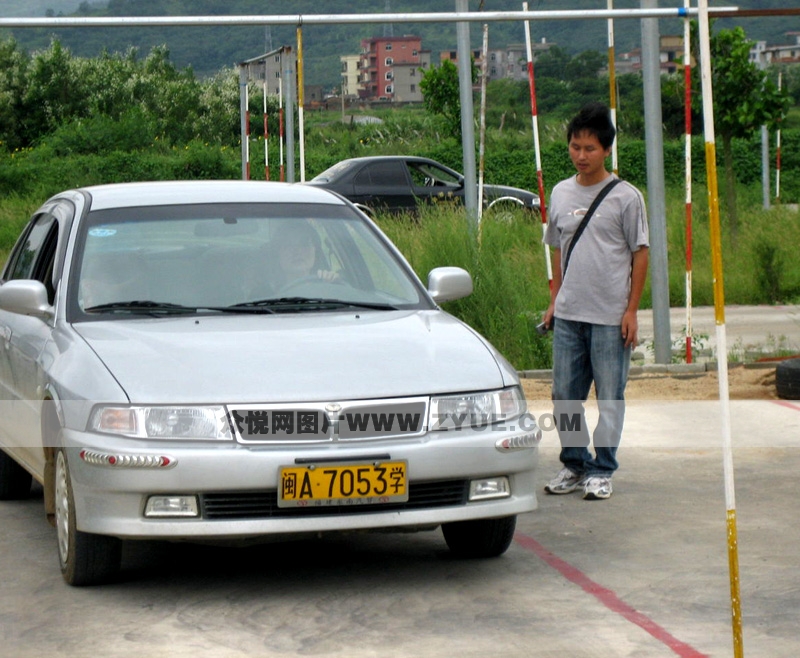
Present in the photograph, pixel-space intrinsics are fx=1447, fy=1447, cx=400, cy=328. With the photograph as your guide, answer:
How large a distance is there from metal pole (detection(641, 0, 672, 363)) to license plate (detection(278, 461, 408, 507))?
6.44 metres

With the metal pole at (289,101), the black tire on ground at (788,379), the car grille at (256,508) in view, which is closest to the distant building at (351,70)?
the metal pole at (289,101)

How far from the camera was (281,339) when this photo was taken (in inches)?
225

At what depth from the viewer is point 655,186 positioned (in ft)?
37.3

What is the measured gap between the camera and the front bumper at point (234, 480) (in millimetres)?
5117

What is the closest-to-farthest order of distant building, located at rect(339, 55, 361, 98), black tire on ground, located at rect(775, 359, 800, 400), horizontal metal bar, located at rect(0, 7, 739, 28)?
1. horizontal metal bar, located at rect(0, 7, 739, 28)
2. black tire on ground, located at rect(775, 359, 800, 400)
3. distant building, located at rect(339, 55, 361, 98)

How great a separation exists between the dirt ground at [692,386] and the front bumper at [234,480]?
17.1ft

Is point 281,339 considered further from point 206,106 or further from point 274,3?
point 274,3

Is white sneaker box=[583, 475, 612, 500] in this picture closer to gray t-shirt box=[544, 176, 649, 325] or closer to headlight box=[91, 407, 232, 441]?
gray t-shirt box=[544, 176, 649, 325]

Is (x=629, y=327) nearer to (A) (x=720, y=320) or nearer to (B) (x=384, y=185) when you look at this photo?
(A) (x=720, y=320)

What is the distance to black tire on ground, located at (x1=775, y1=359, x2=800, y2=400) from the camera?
9.98 metres

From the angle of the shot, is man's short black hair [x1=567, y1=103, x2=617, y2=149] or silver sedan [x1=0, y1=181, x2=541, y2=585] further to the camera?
man's short black hair [x1=567, y1=103, x2=617, y2=149]

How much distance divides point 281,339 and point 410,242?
7992 millimetres

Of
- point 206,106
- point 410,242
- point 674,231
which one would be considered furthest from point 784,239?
point 206,106

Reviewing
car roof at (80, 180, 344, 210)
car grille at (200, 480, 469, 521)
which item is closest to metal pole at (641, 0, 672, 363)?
car roof at (80, 180, 344, 210)
